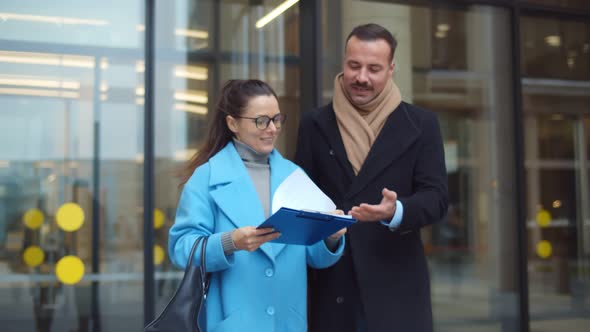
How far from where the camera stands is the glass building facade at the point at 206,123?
18.6ft

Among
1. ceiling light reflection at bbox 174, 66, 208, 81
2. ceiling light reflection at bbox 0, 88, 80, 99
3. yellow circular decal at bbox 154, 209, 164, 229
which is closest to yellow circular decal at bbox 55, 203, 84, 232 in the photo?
yellow circular decal at bbox 154, 209, 164, 229

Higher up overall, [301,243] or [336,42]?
[336,42]

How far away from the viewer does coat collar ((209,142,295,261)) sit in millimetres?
2451

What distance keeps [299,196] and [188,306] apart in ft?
1.63

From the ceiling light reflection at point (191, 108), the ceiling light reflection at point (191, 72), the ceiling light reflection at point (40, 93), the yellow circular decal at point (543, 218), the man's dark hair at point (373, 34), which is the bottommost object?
the yellow circular decal at point (543, 218)

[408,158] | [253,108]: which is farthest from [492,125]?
[253,108]

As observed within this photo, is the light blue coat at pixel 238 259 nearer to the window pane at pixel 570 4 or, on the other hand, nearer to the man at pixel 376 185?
the man at pixel 376 185

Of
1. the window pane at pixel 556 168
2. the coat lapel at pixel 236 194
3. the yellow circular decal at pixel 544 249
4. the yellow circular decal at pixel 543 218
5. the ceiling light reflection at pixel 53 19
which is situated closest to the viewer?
the coat lapel at pixel 236 194

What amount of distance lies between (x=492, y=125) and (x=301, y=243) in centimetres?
473

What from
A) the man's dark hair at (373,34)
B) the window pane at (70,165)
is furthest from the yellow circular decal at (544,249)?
the man's dark hair at (373,34)

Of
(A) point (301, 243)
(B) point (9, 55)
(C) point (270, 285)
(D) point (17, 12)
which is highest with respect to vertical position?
(D) point (17, 12)

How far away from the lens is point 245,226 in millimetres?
2381

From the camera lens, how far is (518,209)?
633 centimetres

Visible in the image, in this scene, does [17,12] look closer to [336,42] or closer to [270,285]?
[336,42]
